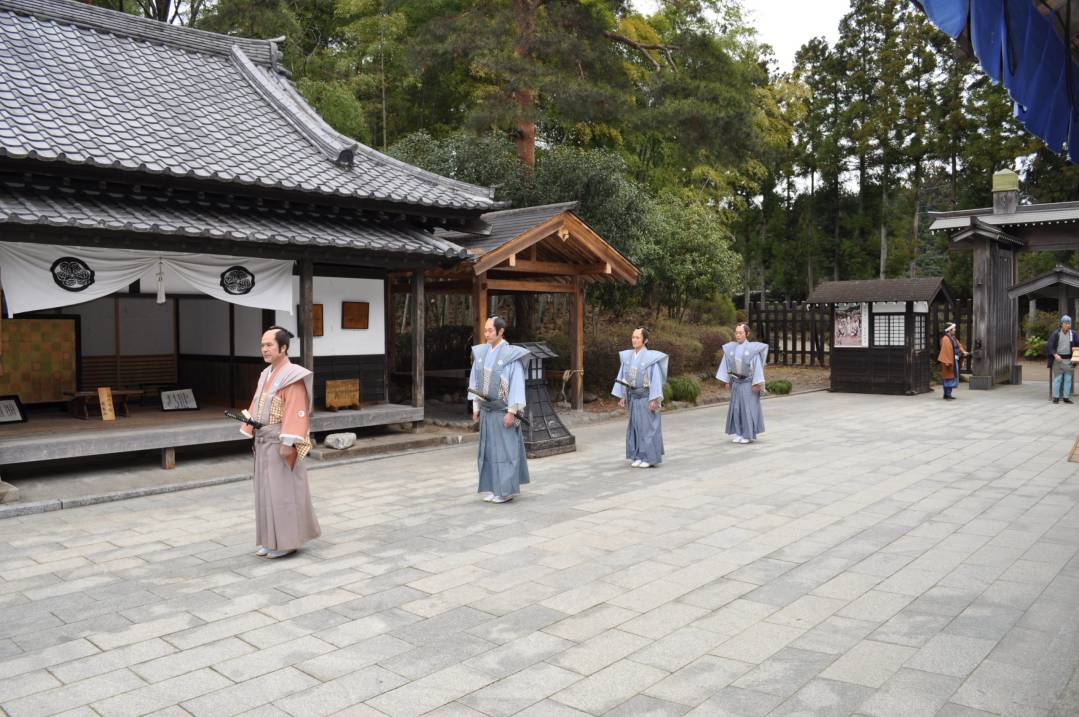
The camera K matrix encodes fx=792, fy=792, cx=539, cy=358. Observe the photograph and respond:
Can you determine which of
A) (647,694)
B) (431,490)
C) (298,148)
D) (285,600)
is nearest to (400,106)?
(298,148)

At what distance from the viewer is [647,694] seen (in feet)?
12.4

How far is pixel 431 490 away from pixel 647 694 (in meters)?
5.08

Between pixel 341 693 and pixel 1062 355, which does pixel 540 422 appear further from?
pixel 1062 355

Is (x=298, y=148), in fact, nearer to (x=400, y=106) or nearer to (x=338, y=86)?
(x=338, y=86)

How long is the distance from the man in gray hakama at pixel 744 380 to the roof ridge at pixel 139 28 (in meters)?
9.39

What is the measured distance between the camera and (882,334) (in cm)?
1869

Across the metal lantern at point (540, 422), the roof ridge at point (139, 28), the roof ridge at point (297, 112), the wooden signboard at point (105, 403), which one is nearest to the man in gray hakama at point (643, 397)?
the metal lantern at point (540, 422)

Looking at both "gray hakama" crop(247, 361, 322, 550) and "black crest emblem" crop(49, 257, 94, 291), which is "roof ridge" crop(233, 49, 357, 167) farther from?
"gray hakama" crop(247, 361, 322, 550)

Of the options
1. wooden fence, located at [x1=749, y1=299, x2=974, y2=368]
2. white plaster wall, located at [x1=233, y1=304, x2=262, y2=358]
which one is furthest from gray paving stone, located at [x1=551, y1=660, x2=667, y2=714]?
wooden fence, located at [x1=749, y1=299, x2=974, y2=368]

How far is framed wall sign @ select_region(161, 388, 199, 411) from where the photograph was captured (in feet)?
38.2

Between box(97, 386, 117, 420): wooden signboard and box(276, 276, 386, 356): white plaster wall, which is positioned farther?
box(276, 276, 386, 356): white plaster wall

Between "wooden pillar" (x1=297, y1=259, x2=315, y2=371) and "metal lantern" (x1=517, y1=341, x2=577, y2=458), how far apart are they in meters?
2.79

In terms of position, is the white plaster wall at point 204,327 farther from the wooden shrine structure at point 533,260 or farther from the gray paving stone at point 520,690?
the gray paving stone at point 520,690

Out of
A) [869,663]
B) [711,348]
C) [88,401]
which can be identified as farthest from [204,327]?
[711,348]
